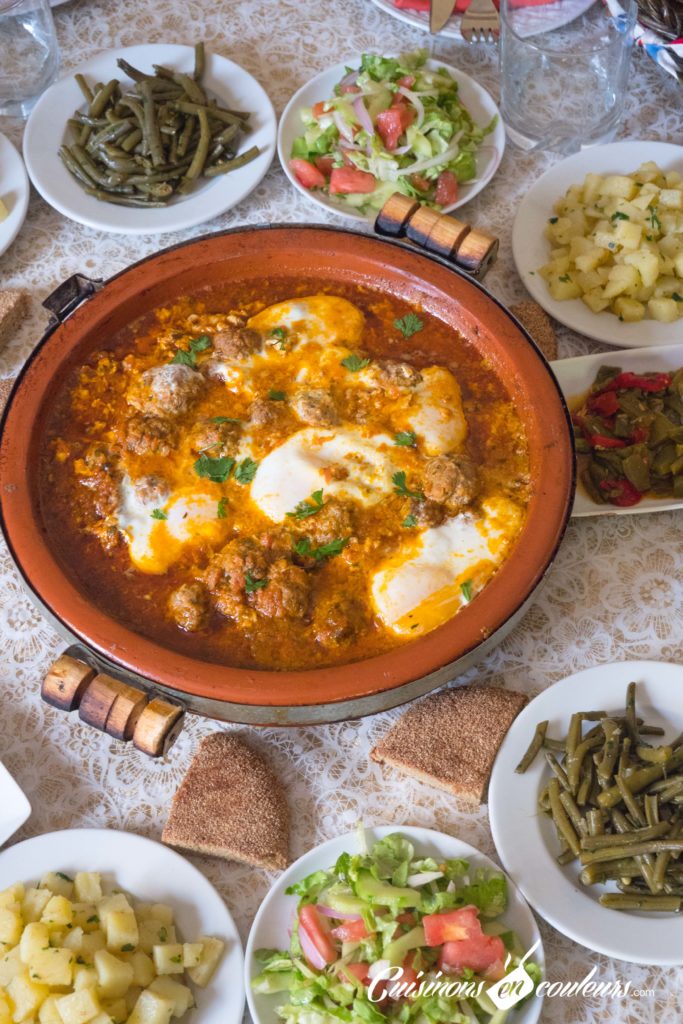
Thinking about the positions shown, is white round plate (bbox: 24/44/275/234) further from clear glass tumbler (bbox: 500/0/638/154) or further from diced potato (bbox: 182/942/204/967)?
diced potato (bbox: 182/942/204/967)

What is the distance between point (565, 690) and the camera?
271cm

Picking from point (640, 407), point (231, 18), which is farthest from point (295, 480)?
point (231, 18)

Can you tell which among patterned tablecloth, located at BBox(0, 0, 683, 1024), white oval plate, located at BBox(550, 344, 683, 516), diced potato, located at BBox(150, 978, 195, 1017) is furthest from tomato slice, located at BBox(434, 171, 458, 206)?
diced potato, located at BBox(150, 978, 195, 1017)

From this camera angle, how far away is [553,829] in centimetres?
259

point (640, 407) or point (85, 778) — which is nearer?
point (85, 778)

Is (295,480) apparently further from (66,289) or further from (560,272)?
(560,272)

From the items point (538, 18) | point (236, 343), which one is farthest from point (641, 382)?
point (538, 18)

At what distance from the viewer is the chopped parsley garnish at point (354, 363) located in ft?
10.2

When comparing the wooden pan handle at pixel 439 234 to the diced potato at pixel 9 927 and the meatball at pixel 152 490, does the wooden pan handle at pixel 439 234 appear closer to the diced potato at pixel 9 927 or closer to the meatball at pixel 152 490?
the meatball at pixel 152 490

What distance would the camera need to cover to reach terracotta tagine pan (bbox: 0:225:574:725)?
2.52m

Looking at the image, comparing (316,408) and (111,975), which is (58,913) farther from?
(316,408)

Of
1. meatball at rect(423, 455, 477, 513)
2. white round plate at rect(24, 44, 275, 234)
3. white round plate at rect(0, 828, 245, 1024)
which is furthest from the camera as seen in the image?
white round plate at rect(24, 44, 275, 234)

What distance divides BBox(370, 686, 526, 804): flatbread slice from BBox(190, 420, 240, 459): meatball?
890 millimetres

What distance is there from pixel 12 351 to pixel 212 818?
71.5 inches
